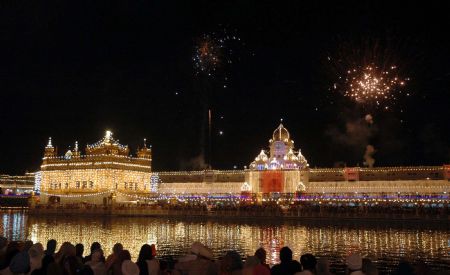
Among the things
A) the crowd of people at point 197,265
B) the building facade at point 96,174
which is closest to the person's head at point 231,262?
the crowd of people at point 197,265

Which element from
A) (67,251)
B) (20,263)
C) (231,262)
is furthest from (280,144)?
(20,263)

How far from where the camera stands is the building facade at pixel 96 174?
58.0m

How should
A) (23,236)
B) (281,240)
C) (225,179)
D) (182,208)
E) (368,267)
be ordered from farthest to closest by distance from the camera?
(225,179), (182,208), (23,236), (281,240), (368,267)

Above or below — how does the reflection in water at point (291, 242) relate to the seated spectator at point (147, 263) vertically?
below

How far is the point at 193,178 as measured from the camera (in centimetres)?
6088

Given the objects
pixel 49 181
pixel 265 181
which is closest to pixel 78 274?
pixel 265 181

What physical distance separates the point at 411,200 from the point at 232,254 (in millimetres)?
42491

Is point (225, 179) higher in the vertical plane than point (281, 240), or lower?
higher

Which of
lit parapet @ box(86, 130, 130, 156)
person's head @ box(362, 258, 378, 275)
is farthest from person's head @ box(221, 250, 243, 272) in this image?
lit parapet @ box(86, 130, 130, 156)

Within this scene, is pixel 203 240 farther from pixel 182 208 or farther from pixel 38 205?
pixel 38 205

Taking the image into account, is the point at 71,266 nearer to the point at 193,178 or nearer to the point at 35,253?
the point at 35,253

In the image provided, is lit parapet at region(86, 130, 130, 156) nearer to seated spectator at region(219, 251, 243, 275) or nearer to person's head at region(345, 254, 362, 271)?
seated spectator at region(219, 251, 243, 275)

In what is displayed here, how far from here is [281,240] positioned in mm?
26016

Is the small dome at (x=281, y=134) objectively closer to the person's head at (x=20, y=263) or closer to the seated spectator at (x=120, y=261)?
the seated spectator at (x=120, y=261)
